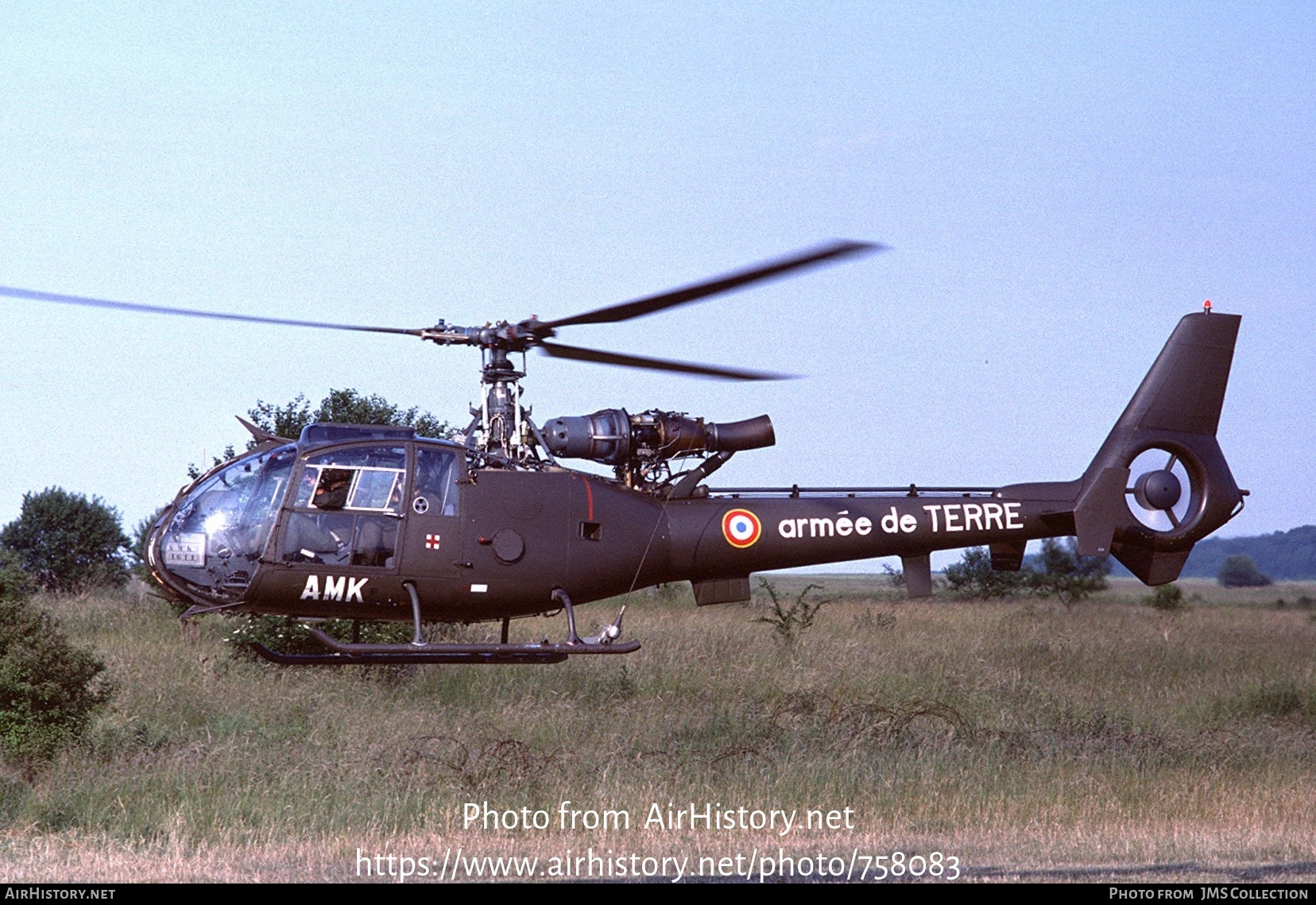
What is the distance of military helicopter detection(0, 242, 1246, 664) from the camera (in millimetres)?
11367

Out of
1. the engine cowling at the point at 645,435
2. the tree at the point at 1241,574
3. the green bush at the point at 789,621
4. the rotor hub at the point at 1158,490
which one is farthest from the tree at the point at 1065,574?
the engine cowling at the point at 645,435

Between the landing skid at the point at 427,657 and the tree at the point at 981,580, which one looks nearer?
the landing skid at the point at 427,657

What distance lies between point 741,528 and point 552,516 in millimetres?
1909

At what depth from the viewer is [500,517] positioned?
39.3 feet

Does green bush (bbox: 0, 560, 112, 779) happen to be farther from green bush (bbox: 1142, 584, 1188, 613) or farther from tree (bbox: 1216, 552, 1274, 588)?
green bush (bbox: 1142, 584, 1188, 613)

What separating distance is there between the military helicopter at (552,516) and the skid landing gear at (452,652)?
1.1 inches

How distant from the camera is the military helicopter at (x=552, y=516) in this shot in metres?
11.4

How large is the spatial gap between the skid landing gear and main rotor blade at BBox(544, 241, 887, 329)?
8.19ft

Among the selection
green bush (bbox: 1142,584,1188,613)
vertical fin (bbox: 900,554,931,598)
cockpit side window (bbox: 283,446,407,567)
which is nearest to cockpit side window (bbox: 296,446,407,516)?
cockpit side window (bbox: 283,446,407,567)

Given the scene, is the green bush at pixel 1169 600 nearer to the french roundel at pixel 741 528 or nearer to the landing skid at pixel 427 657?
the french roundel at pixel 741 528

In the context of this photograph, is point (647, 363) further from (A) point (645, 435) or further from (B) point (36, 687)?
(B) point (36, 687)

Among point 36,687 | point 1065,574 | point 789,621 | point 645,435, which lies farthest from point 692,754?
point 1065,574

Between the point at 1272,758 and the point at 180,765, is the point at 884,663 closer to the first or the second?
the point at 1272,758

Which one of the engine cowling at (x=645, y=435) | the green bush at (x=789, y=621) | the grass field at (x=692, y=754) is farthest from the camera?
the green bush at (x=789, y=621)
